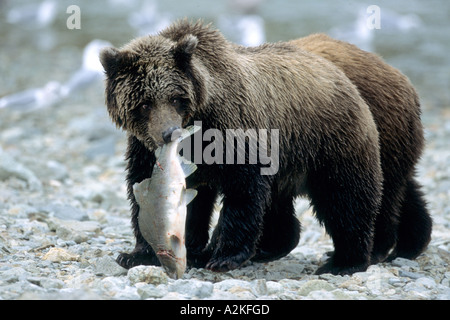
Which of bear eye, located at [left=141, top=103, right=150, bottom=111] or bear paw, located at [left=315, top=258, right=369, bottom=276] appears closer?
bear eye, located at [left=141, top=103, right=150, bottom=111]

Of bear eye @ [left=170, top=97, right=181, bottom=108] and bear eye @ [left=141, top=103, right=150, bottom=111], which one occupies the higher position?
bear eye @ [left=170, top=97, right=181, bottom=108]

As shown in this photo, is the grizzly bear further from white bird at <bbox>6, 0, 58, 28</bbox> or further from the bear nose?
white bird at <bbox>6, 0, 58, 28</bbox>

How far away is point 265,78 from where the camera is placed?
652 centimetres

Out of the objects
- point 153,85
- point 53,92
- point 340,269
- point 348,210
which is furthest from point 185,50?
point 53,92

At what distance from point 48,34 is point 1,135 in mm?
10235

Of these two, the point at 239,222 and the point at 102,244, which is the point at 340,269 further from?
the point at 102,244

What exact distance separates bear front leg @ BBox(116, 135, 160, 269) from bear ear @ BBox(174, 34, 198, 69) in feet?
2.51

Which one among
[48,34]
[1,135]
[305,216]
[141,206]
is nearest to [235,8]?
[48,34]

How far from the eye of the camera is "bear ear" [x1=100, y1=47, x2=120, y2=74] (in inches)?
224

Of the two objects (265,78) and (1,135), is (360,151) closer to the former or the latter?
(265,78)

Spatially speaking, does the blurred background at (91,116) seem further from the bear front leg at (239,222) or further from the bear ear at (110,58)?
the bear ear at (110,58)

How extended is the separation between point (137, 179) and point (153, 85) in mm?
904

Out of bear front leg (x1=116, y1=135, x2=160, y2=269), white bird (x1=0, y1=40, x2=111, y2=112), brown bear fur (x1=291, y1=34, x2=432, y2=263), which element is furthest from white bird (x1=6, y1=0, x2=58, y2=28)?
bear front leg (x1=116, y1=135, x2=160, y2=269)

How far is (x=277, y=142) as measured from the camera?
21.1 ft
